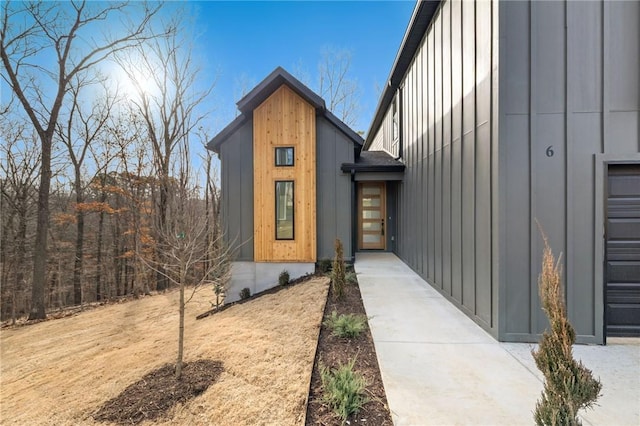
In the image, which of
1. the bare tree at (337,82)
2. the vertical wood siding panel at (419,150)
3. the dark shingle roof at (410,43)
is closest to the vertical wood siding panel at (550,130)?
the dark shingle roof at (410,43)

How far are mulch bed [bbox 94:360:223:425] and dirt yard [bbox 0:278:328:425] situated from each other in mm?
112

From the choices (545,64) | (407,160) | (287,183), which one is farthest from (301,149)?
(545,64)

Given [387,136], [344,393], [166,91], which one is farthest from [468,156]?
[166,91]

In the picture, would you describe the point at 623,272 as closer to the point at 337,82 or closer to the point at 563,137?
the point at 563,137

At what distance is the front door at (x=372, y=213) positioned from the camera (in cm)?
1049

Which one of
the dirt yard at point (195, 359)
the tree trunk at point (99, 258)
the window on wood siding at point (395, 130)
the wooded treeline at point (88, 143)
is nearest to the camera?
the dirt yard at point (195, 359)

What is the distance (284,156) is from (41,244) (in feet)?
30.8

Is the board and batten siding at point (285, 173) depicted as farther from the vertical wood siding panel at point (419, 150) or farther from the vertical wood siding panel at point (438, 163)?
the vertical wood siding panel at point (438, 163)

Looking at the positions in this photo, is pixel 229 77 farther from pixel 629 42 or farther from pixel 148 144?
pixel 629 42

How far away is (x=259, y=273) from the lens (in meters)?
8.03

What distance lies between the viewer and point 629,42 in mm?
3391

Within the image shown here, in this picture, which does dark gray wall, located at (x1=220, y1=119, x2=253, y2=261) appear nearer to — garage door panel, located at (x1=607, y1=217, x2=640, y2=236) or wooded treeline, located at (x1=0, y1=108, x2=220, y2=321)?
wooded treeline, located at (x1=0, y1=108, x2=220, y2=321)

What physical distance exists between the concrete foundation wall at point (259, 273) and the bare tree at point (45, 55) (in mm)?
7272

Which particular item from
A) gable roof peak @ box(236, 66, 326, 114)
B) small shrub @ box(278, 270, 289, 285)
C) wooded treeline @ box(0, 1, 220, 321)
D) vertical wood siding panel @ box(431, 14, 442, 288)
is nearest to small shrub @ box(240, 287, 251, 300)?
small shrub @ box(278, 270, 289, 285)
